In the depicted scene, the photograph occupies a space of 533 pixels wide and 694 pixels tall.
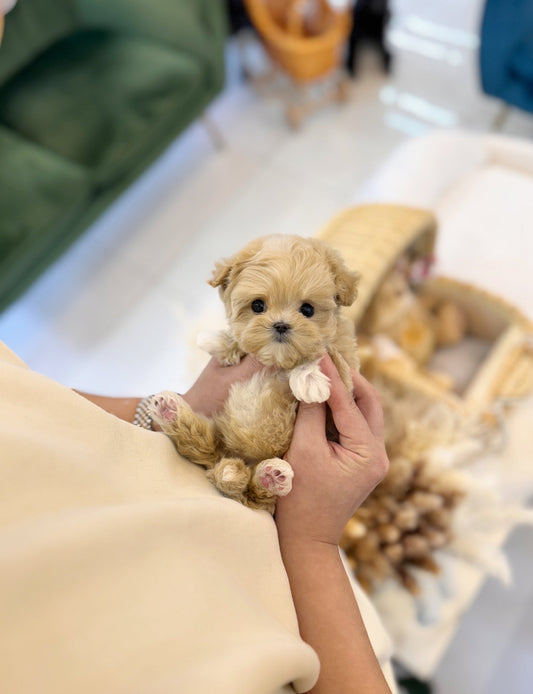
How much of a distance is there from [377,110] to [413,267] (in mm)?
1610

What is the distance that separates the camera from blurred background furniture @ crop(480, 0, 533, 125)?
210cm

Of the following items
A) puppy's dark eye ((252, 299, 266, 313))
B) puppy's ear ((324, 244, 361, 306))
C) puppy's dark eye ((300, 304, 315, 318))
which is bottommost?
puppy's dark eye ((252, 299, 266, 313))

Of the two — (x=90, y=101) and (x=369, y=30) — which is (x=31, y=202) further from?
(x=369, y=30)

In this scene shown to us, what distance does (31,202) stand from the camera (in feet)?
5.64

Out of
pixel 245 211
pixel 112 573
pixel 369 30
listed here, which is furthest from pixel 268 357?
pixel 369 30

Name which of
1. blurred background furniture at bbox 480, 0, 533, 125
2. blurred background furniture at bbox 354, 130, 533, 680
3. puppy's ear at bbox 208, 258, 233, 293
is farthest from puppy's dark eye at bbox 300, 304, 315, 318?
blurred background furniture at bbox 480, 0, 533, 125

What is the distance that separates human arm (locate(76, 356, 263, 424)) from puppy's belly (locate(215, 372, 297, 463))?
18 millimetres

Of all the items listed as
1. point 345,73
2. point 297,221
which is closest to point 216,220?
point 297,221

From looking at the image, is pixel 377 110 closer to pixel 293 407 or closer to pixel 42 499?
pixel 293 407

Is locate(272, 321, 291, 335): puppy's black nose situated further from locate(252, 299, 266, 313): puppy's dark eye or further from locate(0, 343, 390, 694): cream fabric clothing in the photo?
locate(0, 343, 390, 694): cream fabric clothing

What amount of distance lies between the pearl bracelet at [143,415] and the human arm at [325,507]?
0.65 ft

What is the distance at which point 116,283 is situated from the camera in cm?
223

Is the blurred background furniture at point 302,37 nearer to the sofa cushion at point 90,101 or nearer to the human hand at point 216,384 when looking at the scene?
the sofa cushion at point 90,101

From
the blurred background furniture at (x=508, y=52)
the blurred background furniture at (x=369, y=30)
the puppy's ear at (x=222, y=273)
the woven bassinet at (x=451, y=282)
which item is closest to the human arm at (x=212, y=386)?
the puppy's ear at (x=222, y=273)
